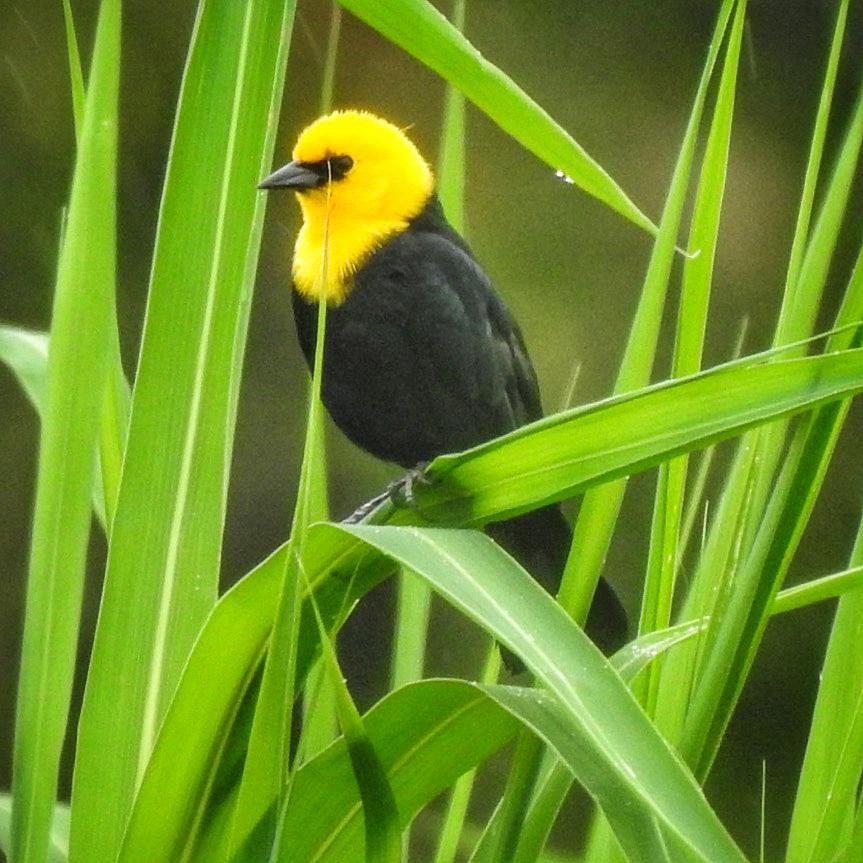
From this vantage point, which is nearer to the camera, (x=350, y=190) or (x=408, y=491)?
(x=408, y=491)

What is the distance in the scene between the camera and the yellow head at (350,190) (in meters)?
0.83

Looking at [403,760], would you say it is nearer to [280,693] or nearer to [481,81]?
[280,693]

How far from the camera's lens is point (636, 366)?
64cm

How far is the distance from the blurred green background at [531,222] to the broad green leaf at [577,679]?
0.39 m

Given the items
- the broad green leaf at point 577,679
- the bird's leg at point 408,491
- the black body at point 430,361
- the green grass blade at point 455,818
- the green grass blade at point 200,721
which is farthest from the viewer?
the black body at point 430,361

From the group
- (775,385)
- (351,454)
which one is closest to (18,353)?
(351,454)

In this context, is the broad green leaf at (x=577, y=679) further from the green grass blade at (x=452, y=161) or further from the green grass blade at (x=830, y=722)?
the green grass blade at (x=452, y=161)

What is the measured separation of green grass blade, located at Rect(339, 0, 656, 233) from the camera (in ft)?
1.69

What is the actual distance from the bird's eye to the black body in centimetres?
7

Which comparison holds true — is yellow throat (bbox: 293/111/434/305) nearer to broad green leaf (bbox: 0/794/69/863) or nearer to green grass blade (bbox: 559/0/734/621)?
green grass blade (bbox: 559/0/734/621)

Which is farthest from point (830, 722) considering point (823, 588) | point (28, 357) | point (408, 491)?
point (28, 357)

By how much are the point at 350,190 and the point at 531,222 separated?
134 millimetres

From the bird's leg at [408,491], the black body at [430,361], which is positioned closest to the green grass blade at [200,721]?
the bird's leg at [408,491]

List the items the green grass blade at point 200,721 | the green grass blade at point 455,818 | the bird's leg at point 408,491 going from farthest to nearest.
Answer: the green grass blade at point 455,818, the bird's leg at point 408,491, the green grass blade at point 200,721
